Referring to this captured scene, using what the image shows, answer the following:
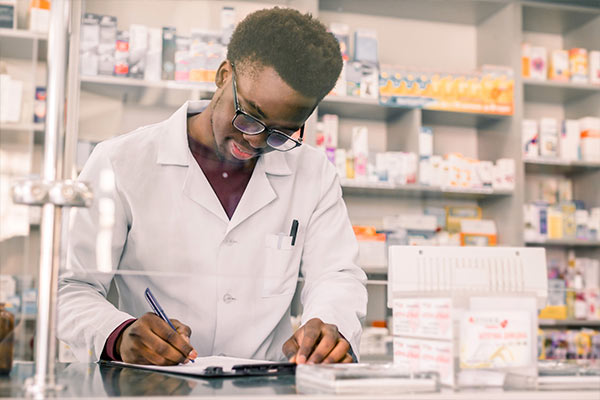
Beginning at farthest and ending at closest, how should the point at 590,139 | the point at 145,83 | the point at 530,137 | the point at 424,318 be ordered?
the point at 590,139 → the point at 530,137 → the point at 145,83 → the point at 424,318

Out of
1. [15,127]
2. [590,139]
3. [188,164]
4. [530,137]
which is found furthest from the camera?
[590,139]

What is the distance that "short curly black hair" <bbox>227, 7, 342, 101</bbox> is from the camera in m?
1.45

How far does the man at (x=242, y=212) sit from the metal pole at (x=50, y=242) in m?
0.49

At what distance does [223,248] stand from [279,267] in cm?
15

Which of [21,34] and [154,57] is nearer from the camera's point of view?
[21,34]

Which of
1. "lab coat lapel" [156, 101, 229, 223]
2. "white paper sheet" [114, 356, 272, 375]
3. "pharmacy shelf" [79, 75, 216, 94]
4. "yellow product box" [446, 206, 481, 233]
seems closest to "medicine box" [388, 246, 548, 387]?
"white paper sheet" [114, 356, 272, 375]

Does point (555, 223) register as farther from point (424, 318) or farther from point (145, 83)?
point (424, 318)

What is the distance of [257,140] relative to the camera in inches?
58.6

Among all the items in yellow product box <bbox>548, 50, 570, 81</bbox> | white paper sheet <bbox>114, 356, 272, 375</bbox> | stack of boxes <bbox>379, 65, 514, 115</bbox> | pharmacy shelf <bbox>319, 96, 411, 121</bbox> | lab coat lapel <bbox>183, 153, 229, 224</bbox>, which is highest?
yellow product box <bbox>548, 50, 570, 81</bbox>

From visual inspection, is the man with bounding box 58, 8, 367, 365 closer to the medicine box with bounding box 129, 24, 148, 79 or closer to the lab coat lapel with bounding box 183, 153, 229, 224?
the lab coat lapel with bounding box 183, 153, 229, 224

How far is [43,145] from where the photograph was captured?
82 cm

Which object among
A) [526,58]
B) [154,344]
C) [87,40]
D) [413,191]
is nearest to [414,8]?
[526,58]

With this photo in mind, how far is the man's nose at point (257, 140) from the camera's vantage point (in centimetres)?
148

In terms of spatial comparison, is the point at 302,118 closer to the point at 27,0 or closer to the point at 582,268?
the point at 27,0
